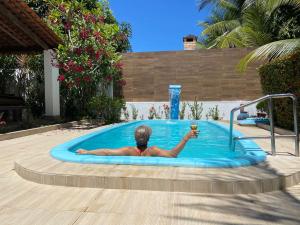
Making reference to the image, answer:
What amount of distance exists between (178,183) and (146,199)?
411 millimetres

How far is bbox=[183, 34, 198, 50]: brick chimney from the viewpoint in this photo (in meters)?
27.1

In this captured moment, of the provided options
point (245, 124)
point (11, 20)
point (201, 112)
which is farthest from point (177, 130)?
point (11, 20)

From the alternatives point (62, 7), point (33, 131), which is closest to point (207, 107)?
point (62, 7)

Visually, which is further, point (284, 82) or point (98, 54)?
point (98, 54)

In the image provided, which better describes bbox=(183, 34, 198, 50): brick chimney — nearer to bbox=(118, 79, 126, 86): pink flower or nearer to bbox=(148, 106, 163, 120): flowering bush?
bbox=(148, 106, 163, 120): flowering bush

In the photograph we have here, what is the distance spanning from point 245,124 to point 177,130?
2127mm

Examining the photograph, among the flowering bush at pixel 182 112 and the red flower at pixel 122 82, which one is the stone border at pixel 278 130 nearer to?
the flowering bush at pixel 182 112

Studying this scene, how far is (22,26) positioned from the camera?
1089cm

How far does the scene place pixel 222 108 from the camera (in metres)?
14.5

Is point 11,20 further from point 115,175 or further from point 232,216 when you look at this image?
point 232,216

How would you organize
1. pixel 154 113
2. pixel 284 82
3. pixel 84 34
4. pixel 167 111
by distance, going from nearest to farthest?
pixel 284 82, pixel 84 34, pixel 167 111, pixel 154 113

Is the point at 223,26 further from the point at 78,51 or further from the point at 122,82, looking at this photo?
the point at 78,51

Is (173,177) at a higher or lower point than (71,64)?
lower

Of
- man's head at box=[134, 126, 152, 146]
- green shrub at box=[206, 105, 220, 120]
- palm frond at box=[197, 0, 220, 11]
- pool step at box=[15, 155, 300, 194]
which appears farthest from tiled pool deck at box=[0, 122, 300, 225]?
palm frond at box=[197, 0, 220, 11]
